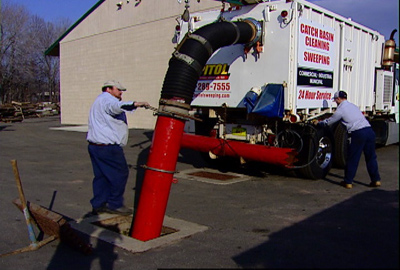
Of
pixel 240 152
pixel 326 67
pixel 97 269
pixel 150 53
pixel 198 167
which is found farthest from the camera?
pixel 150 53

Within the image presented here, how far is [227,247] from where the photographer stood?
4832 millimetres

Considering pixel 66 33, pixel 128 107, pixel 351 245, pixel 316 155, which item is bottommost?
pixel 316 155

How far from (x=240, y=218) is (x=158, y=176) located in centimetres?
154

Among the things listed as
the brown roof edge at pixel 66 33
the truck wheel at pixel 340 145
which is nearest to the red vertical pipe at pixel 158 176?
the truck wheel at pixel 340 145

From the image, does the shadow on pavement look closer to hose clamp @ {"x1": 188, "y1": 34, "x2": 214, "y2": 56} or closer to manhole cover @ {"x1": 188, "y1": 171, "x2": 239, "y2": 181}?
hose clamp @ {"x1": 188, "y1": 34, "x2": 214, "y2": 56}

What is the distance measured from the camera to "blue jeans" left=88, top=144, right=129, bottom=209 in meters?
6.02

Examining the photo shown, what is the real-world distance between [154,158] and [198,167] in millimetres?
5455

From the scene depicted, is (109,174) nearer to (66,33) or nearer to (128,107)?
(128,107)

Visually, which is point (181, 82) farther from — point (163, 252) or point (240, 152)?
point (240, 152)

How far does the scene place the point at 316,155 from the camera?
8.35 meters

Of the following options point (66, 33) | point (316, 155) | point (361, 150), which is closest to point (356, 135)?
point (361, 150)

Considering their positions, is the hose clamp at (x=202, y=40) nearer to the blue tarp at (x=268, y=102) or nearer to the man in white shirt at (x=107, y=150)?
the man in white shirt at (x=107, y=150)

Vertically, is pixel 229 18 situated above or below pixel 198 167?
above

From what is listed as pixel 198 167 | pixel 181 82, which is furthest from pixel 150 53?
pixel 181 82
